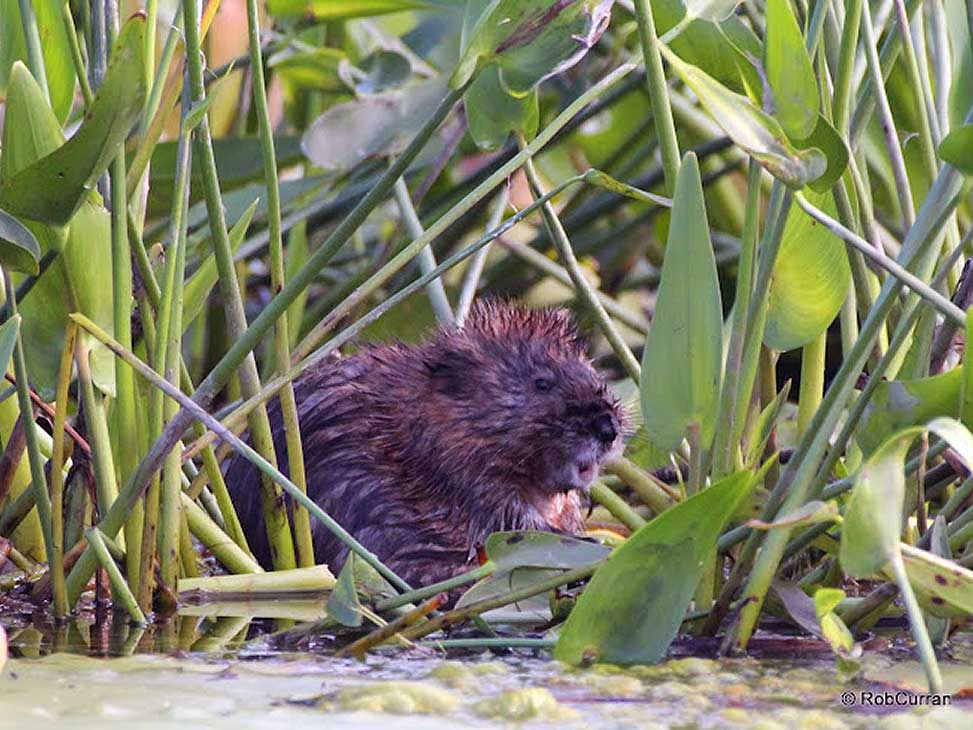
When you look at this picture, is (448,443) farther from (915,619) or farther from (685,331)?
(915,619)

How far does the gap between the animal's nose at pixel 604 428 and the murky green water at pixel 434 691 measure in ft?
2.86

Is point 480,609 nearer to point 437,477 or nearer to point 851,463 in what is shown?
point 851,463

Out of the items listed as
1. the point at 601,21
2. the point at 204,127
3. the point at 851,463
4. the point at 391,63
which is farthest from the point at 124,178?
the point at 391,63

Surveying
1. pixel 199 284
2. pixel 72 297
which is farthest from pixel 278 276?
pixel 72 297

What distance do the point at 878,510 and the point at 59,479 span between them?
136 centimetres

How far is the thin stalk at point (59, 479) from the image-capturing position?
2.58m

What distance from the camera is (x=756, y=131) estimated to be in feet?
6.70

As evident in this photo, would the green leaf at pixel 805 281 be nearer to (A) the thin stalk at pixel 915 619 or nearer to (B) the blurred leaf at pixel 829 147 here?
(B) the blurred leaf at pixel 829 147

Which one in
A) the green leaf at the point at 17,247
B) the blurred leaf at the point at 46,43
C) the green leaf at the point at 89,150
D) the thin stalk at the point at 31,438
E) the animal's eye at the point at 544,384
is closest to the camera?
the green leaf at the point at 89,150

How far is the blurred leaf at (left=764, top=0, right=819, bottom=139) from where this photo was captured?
6.96 feet

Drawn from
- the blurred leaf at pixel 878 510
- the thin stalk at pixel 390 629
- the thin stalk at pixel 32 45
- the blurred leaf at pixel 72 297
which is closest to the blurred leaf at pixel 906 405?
the blurred leaf at pixel 878 510

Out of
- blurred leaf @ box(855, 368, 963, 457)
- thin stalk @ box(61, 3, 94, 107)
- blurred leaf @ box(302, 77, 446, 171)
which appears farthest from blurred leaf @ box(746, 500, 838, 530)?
blurred leaf @ box(302, 77, 446, 171)

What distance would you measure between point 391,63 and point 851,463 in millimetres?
1692

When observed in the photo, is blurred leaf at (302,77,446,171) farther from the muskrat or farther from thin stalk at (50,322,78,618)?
thin stalk at (50,322,78,618)
